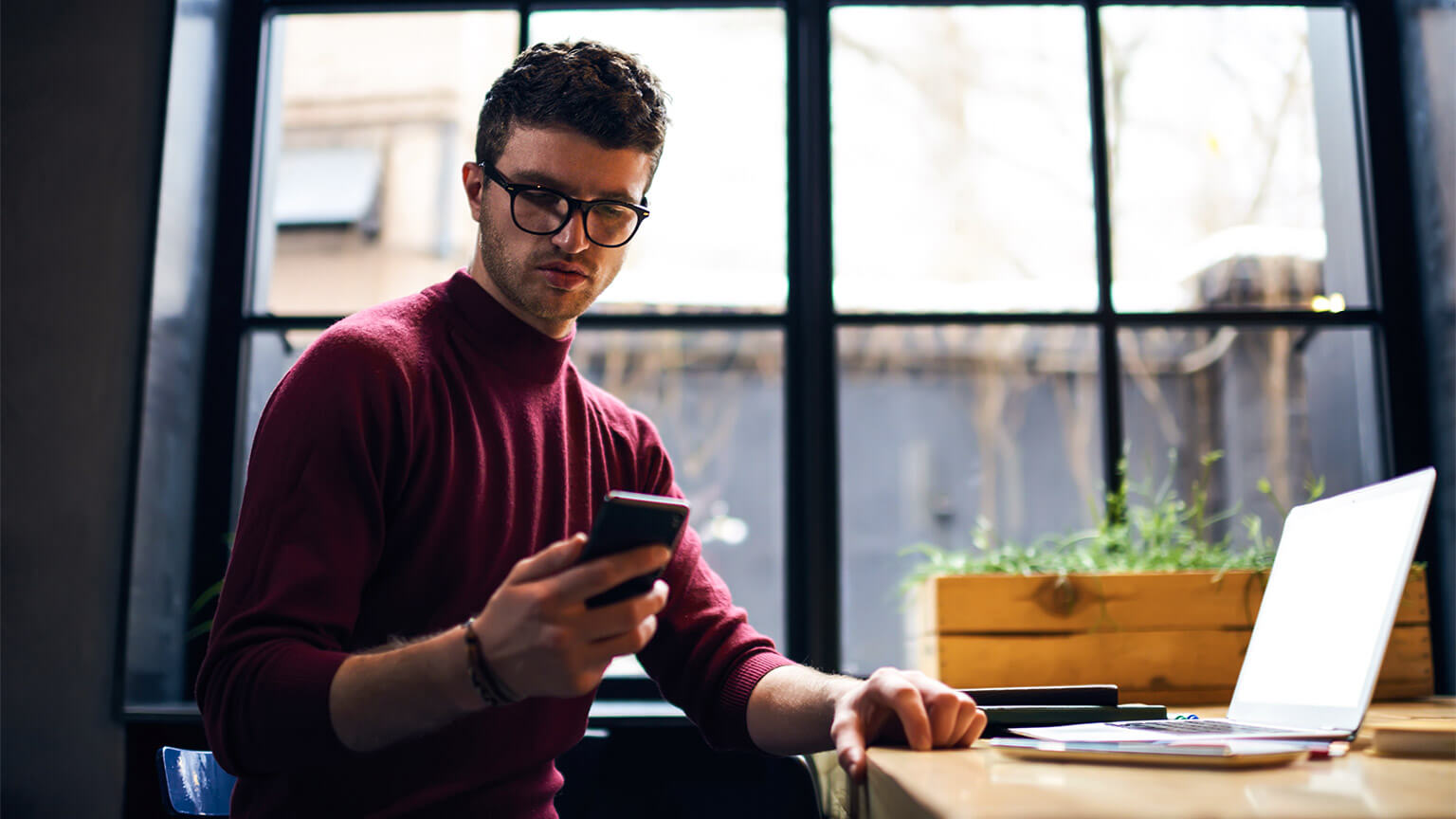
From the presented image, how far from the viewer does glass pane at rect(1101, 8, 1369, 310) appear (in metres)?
2.41

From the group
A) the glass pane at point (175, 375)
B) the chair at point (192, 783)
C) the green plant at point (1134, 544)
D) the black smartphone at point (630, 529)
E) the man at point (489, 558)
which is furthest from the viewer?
the glass pane at point (175, 375)

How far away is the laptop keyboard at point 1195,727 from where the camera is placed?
1.07 m

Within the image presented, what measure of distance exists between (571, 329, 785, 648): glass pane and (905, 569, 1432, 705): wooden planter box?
534 millimetres

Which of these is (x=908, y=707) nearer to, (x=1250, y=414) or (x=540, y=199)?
(x=540, y=199)

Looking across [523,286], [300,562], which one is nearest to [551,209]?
[523,286]

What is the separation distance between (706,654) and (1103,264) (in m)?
1.42

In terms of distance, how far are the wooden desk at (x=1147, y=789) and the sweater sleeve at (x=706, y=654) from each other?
44cm

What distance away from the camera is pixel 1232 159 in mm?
2473

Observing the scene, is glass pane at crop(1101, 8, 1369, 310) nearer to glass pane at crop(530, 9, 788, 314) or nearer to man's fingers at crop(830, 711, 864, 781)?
glass pane at crop(530, 9, 788, 314)

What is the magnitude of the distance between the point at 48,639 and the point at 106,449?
38 cm

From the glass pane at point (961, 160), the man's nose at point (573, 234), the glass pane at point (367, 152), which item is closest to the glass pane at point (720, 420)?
the glass pane at point (961, 160)

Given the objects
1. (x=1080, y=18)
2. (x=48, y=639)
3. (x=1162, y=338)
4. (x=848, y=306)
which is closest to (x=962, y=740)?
(x=848, y=306)

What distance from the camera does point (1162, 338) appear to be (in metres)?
2.40

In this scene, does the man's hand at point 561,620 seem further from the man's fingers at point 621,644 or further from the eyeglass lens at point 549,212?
the eyeglass lens at point 549,212
